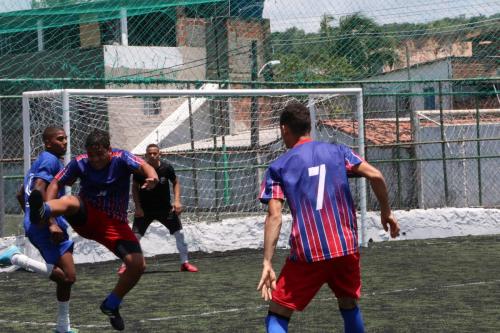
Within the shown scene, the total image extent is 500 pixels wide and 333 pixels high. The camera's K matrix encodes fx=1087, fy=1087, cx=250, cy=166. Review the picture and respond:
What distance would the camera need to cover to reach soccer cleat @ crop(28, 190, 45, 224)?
8.47m

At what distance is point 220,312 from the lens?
1004cm

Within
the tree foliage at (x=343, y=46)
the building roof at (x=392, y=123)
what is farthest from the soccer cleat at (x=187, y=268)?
the tree foliage at (x=343, y=46)

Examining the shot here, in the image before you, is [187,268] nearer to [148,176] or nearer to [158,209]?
[158,209]

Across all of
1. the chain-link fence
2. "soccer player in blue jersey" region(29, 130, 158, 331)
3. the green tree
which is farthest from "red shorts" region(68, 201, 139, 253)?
the green tree

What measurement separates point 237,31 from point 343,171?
16716 mm

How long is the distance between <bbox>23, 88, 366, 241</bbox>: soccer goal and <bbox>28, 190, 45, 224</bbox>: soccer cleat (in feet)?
26.0

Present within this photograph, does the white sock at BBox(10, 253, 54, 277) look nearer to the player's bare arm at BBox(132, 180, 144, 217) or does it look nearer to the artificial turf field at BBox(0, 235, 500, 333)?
the artificial turf field at BBox(0, 235, 500, 333)

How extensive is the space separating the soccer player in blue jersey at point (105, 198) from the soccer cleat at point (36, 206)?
0.20 meters

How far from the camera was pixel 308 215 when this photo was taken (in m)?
6.41

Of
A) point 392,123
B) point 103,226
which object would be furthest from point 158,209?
point 392,123

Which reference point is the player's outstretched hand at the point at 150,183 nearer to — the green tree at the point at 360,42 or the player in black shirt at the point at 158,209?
the player in black shirt at the point at 158,209

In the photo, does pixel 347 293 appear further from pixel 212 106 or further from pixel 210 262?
pixel 212 106

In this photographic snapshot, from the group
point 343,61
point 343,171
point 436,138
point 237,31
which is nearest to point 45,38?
point 237,31

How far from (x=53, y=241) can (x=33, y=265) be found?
723 millimetres
